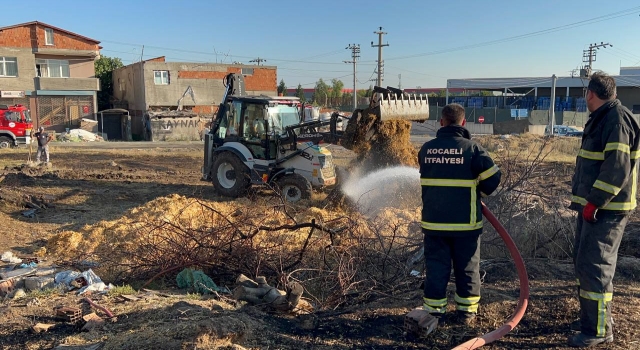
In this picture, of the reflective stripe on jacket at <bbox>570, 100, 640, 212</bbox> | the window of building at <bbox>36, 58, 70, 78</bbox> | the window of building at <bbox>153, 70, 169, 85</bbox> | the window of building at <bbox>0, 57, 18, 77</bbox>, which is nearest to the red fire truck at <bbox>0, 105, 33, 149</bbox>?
the window of building at <bbox>0, 57, 18, 77</bbox>

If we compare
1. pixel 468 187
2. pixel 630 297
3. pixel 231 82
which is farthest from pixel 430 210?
pixel 231 82

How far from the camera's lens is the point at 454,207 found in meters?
3.81

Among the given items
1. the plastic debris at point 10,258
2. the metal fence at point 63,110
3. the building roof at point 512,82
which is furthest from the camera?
the building roof at point 512,82

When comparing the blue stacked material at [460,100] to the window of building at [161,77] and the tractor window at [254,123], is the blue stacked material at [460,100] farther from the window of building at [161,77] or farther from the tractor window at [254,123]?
the tractor window at [254,123]

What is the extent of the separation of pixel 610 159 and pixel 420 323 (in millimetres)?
1711

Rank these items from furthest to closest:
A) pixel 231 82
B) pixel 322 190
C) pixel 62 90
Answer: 1. pixel 62 90
2. pixel 231 82
3. pixel 322 190

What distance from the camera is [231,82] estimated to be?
12055mm

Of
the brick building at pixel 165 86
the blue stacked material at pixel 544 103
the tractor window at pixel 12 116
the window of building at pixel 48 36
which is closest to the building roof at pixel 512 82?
the blue stacked material at pixel 544 103

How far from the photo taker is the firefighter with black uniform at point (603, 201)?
3451 mm

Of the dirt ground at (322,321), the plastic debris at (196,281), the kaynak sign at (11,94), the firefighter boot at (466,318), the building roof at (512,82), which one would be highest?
the building roof at (512,82)

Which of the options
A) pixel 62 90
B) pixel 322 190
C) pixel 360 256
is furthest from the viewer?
pixel 62 90

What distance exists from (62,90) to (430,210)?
40.5 metres

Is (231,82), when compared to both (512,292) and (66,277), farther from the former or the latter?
(512,292)

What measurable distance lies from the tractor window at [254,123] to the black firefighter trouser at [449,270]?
7.40 meters
